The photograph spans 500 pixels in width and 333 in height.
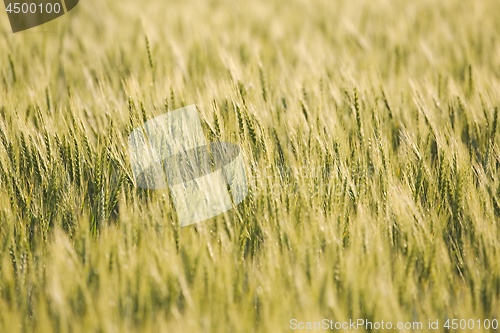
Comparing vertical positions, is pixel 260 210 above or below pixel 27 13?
below

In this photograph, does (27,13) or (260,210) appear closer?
(260,210)

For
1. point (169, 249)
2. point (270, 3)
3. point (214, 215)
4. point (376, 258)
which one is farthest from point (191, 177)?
point (270, 3)

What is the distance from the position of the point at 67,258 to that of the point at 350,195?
796mm

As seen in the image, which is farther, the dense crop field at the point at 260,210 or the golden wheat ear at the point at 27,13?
the golden wheat ear at the point at 27,13

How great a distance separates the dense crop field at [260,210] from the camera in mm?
1067

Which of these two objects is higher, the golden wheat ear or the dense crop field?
the golden wheat ear

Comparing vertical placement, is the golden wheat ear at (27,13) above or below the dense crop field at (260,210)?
above

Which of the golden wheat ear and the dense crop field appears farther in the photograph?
the golden wheat ear

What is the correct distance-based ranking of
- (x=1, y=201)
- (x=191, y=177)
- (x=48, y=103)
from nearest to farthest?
(x=1, y=201) < (x=191, y=177) < (x=48, y=103)

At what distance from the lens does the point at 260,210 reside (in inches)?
51.5

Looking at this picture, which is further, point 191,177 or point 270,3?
point 270,3

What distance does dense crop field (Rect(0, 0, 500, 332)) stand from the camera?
107cm

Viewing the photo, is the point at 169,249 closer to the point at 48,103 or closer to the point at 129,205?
the point at 129,205

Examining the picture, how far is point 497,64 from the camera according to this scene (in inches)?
97.0
